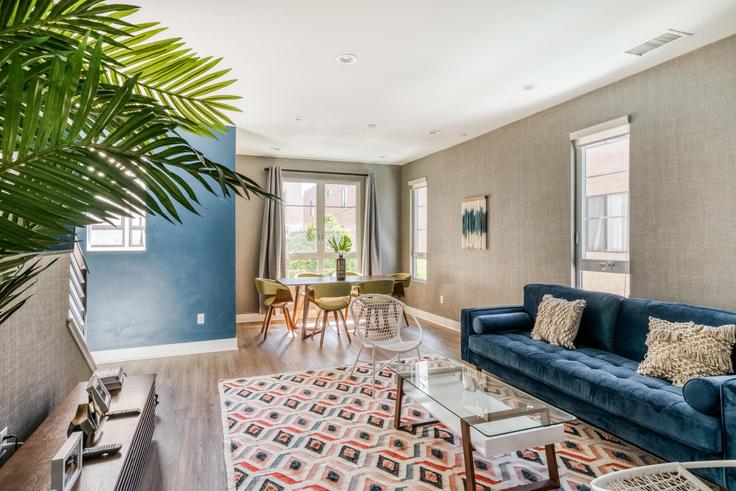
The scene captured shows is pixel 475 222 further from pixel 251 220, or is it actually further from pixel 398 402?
pixel 251 220

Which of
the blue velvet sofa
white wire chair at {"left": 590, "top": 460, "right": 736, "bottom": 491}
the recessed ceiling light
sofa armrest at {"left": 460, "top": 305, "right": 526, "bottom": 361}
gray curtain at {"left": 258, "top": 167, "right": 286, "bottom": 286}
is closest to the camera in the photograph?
white wire chair at {"left": 590, "top": 460, "right": 736, "bottom": 491}

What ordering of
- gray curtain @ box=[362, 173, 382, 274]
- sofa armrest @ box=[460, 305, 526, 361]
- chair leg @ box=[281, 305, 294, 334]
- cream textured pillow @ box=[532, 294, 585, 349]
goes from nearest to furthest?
cream textured pillow @ box=[532, 294, 585, 349], sofa armrest @ box=[460, 305, 526, 361], chair leg @ box=[281, 305, 294, 334], gray curtain @ box=[362, 173, 382, 274]

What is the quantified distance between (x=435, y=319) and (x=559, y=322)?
326 centimetres

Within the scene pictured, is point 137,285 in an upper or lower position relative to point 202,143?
lower

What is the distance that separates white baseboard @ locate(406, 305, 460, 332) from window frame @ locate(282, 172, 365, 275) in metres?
1.21

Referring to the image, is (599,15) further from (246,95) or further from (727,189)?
(246,95)

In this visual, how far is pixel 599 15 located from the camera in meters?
Result: 2.56

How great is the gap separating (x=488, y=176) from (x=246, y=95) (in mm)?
3079

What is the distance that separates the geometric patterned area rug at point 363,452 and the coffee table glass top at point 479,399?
355mm

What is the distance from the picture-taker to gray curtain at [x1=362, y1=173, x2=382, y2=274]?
736 centimetres

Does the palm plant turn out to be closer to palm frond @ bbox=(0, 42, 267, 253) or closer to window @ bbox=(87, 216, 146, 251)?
palm frond @ bbox=(0, 42, 267, 253)

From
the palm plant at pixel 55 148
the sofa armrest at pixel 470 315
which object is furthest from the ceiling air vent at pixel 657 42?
the palm plant at pixel 55 148

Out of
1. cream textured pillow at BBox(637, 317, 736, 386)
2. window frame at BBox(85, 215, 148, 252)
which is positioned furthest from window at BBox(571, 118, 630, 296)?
window frame at BBox(85, 215, 148, 252)

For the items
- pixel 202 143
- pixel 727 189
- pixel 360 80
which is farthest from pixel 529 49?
pixel 202 143
